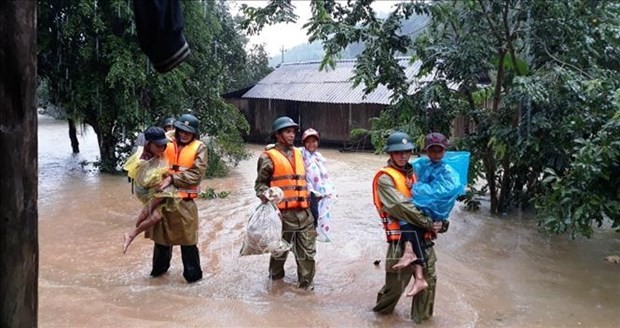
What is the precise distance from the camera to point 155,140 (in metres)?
5.43

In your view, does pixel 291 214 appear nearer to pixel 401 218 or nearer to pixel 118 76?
pixel 401 218

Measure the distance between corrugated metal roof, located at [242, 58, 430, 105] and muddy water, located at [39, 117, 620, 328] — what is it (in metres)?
10.1

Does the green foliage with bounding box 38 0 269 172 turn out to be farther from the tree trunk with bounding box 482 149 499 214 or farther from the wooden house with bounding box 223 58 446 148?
the tree trunk with bounding box 482 149 499 214

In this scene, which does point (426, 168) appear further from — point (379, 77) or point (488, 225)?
point (488, 225)

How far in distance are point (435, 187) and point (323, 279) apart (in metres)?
2.14

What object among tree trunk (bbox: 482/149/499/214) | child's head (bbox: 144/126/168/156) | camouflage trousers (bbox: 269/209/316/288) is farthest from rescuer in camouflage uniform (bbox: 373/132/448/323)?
tree trunk (bbox: 482/149/499/214)

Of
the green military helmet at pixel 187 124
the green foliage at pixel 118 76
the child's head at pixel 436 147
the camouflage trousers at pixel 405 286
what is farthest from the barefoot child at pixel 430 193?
the green foliage at pixel 118 76

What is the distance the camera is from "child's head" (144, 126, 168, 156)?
5.43m

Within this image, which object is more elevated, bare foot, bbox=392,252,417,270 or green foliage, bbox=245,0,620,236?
green foliage, bbox=245,0,620,236

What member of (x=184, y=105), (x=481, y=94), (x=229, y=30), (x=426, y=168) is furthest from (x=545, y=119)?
(x=229, y=30)

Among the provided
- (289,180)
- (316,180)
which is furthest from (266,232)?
(316,180)

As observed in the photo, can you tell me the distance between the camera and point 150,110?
13648 mm

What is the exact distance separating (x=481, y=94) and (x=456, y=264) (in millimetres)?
3816

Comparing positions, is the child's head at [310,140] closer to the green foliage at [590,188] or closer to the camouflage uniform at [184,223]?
the camouflage uniform at [184,223]
